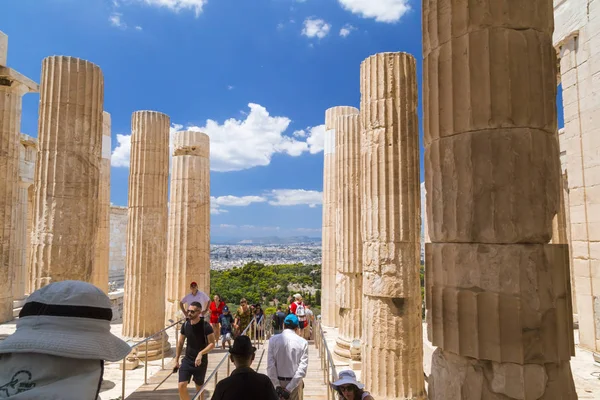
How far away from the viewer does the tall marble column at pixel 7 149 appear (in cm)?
1459

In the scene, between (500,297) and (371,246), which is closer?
(500,297)

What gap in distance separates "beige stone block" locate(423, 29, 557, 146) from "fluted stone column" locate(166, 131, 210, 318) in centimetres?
1403

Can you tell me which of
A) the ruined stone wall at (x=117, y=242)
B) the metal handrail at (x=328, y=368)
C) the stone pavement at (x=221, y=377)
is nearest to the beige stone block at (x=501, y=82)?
the metal handrail at (x=328, y=368)

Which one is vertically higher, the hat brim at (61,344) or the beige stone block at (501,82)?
the beige stone block at (501,82)

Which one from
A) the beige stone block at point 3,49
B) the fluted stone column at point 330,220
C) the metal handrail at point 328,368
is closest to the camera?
the metal handrail at point 328,368

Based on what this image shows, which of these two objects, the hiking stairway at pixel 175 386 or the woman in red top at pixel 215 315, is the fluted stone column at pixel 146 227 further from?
the hiking stairway at pixel 175 386

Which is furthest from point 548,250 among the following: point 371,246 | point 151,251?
point 151,251

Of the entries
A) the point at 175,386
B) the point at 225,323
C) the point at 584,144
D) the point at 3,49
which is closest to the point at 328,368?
the point at 175,386

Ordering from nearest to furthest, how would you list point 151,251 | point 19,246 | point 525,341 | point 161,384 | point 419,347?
point 525,341, point 419,347, point 161,384, point 151,251, point 19,246

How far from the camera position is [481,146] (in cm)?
400

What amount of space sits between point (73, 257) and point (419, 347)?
7.89 metres

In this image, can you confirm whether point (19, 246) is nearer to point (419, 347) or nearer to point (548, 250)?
point (419, 347)

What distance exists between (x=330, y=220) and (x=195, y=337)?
12089mm

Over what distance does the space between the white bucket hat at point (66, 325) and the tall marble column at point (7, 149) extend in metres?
15.8
